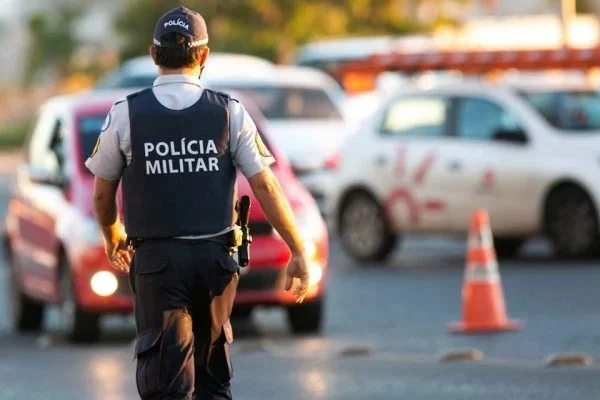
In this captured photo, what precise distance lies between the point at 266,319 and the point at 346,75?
7.79 meters

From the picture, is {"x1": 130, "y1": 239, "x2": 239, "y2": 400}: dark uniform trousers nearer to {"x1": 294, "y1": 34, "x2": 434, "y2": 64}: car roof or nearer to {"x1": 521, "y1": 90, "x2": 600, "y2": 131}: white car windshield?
{"x1": 521, "y1": 90, "x2": 600, "y2": 131}: white car windshield

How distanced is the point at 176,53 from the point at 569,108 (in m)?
12.7

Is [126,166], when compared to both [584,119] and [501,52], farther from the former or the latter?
[501,52]

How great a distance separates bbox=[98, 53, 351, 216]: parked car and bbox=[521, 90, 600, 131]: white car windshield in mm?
3223

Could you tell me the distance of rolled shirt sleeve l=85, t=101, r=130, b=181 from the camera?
23.5ft

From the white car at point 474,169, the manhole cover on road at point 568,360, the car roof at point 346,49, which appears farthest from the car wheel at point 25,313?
the car roof at point 346,49

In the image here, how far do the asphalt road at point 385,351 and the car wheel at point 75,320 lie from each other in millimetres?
99

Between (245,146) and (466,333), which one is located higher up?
(245,146)

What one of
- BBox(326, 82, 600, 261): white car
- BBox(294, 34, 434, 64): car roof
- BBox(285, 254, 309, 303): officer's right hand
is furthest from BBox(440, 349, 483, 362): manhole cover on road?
BBox(294, 34, 434, 64): car roof

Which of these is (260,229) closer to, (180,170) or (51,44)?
(180,170)

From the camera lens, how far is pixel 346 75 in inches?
896

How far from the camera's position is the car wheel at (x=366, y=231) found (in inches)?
798

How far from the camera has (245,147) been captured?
7.14 meters

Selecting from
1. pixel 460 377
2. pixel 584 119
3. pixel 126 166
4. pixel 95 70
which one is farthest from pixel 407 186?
pixel 95 70
